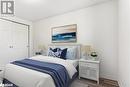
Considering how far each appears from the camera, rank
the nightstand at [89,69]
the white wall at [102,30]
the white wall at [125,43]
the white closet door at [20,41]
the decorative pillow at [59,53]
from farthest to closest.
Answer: the white closet door at [20,41] < the decorative pillow at [59,53] < the white wall at [102,30] < the nightstand at [89,69] < the white wall at [125,43]

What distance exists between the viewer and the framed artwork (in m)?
3.40

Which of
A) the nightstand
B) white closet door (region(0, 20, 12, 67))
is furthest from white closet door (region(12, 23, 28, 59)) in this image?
the nightstand

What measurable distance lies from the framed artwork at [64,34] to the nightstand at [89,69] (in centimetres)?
106

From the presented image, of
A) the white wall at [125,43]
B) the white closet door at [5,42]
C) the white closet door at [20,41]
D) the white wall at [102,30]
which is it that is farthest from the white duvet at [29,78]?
the white closet door at [20,41]

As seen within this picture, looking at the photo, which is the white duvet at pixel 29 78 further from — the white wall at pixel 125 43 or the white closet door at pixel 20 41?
the white closet door at pixel 20 41

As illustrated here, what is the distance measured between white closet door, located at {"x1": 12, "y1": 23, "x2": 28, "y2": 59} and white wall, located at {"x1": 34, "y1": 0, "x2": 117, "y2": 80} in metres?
2.33

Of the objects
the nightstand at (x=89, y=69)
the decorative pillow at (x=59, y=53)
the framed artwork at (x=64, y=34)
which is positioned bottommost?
the nightstand at (x=89, y=69)

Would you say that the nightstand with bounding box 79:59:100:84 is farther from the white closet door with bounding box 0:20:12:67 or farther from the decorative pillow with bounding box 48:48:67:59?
the white closet door with bounding box 0:20:12:67

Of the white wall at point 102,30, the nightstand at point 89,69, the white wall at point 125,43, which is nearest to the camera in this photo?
the white wall at point 125,43

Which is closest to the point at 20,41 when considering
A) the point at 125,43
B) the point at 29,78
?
the point at 29,78

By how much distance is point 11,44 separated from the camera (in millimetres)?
3924

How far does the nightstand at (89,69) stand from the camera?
246 centimetres

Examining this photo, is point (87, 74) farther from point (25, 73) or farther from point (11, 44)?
point (11, 44)

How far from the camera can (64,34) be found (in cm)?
364
